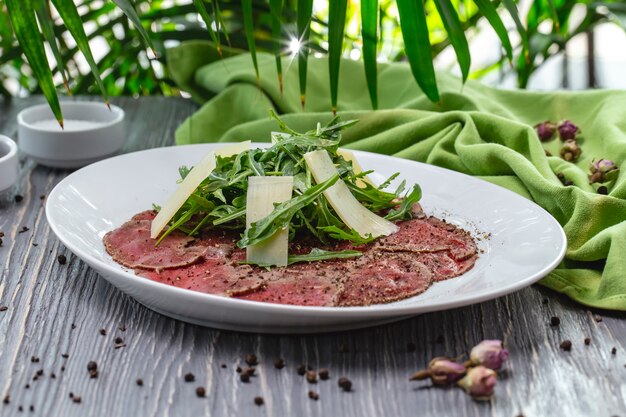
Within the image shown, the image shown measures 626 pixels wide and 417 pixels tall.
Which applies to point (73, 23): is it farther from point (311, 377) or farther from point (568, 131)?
point (568, 131)

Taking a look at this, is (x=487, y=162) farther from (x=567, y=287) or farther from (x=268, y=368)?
(x=268, y=368)

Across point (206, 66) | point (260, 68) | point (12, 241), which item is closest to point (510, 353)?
point (12, 241)

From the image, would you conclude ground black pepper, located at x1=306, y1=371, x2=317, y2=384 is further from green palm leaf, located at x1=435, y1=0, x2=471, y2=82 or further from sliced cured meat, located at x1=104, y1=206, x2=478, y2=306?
green palm leaf, located at x1=435, y1=0, x2=471, y2=82

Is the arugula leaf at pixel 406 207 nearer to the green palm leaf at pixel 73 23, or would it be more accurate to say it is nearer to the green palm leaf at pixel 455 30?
the green palm leaf at pixel 455 30

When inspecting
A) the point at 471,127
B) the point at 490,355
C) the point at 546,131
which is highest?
the point at 490,355

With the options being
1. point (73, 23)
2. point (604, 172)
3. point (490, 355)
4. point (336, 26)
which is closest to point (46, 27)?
point (73, 23)

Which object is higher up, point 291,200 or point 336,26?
point 336,26

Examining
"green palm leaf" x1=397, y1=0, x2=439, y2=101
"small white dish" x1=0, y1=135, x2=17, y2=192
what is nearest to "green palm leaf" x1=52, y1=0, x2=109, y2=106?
"small white dish" x1=0, y1=135, x2=17, y2=192
